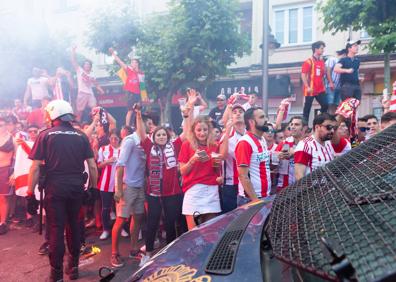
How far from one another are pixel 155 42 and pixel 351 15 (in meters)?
6.20

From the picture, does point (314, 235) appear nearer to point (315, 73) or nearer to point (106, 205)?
point (106, 205)

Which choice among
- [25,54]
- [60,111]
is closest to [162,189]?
[60,111]

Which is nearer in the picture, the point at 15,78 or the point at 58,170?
the point at 58,170

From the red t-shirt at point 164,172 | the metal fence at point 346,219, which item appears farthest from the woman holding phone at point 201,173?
the metal fence at point 346,219

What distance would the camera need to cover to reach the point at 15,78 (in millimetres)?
12906

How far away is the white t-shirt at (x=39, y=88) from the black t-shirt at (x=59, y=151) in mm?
6884

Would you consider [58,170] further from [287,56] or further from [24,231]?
[287,56]

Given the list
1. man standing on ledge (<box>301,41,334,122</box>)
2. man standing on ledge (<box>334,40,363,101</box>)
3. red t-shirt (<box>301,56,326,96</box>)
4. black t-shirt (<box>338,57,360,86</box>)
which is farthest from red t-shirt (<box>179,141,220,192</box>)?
black t-shirt (<box>338,57,360,86</box>)

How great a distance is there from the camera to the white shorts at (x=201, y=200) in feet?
12.8

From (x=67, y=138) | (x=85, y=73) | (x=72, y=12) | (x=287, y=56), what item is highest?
(x=72, y=12)

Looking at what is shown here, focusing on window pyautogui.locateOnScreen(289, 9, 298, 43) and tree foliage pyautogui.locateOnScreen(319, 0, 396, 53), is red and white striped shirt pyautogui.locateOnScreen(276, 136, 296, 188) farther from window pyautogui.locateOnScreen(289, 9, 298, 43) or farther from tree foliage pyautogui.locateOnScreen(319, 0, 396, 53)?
window pyautogui.locateOnScreen(289, 9, 298, 43)

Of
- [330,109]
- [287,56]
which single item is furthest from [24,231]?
[287,56]

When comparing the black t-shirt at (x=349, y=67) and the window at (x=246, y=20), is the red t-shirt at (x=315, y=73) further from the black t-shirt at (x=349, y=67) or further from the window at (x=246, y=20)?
the window at (x=246, y=20)

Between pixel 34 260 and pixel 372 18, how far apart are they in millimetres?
7752
